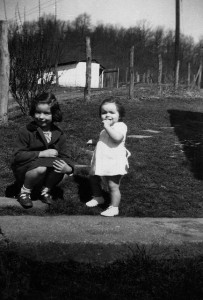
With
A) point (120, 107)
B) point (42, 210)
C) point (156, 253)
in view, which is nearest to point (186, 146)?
point (120, 107)

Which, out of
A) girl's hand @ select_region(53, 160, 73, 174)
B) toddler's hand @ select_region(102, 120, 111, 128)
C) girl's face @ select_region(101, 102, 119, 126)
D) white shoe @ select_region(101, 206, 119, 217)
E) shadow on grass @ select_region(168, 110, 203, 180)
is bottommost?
shadow on grass @ select_region(168, 110, 203, 180)

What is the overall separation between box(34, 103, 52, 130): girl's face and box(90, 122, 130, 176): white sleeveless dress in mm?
497

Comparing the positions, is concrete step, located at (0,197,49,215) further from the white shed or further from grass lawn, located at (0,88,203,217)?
the white shed

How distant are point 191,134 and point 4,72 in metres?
4.06

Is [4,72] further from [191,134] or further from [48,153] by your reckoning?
[48,153]

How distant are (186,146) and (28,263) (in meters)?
5.20

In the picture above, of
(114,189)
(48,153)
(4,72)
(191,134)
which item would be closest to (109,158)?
(114,189)

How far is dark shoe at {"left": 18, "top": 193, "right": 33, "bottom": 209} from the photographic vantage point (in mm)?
3650

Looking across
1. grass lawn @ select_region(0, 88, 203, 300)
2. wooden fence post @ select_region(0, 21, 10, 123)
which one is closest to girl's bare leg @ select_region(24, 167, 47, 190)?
grass lawn @ select_region(0, 88, 203, 300)

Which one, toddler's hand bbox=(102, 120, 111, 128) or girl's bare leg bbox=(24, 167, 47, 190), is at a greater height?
toddler's hand bbox=(102, 120, 111, 128)

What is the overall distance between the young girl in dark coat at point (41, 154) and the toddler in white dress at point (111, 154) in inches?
10.6

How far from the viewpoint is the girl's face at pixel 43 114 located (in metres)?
3.83

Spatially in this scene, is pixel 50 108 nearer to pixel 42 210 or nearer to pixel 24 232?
pixel 42 210

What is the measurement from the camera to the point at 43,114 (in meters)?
3.84
